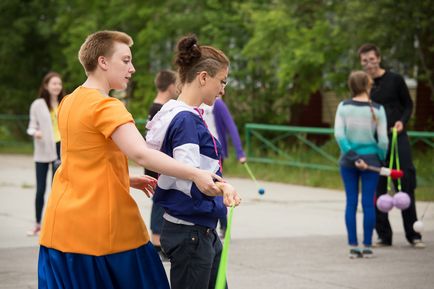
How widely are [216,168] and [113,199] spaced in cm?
57

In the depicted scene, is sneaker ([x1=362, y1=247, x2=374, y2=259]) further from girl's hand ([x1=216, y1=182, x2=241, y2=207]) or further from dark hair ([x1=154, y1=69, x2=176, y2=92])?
girl's hand ([x1=216, y1=182, x2=241, y2=207])

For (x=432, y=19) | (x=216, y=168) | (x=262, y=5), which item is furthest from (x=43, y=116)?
(x=262, y=5)

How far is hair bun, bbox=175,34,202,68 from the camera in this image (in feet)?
15.8

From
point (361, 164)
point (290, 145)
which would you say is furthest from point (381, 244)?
point (290, 145)

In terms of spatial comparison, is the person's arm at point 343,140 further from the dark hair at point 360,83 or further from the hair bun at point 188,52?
the hair bun at point 188,52

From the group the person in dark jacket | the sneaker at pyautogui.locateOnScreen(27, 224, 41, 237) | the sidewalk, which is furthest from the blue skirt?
the sneaker at pyautogui.locateOnScreen(27, 224, 41, 237)

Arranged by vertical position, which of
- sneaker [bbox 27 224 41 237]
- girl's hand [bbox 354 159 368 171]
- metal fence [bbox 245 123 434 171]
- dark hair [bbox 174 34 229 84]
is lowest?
sneaker [bbox 27 224 41 237]

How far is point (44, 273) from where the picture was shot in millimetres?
4555

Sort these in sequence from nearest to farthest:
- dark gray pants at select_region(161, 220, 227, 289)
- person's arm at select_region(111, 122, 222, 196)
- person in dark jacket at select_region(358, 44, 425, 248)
A: person's arm at select_region(111, 122, 222, 196) → dark gray pants at select_region(161, 220, 227, 289) → person in dark jacket at select_region(358, 44, 425, 248)

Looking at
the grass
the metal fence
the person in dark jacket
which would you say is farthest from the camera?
the grass

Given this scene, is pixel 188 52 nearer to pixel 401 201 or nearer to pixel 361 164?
pixel 361 164

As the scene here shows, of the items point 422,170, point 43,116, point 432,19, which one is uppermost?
point 432,19

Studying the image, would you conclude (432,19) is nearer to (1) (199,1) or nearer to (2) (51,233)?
(1) (199,1)

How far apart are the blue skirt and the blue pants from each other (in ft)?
16.1
